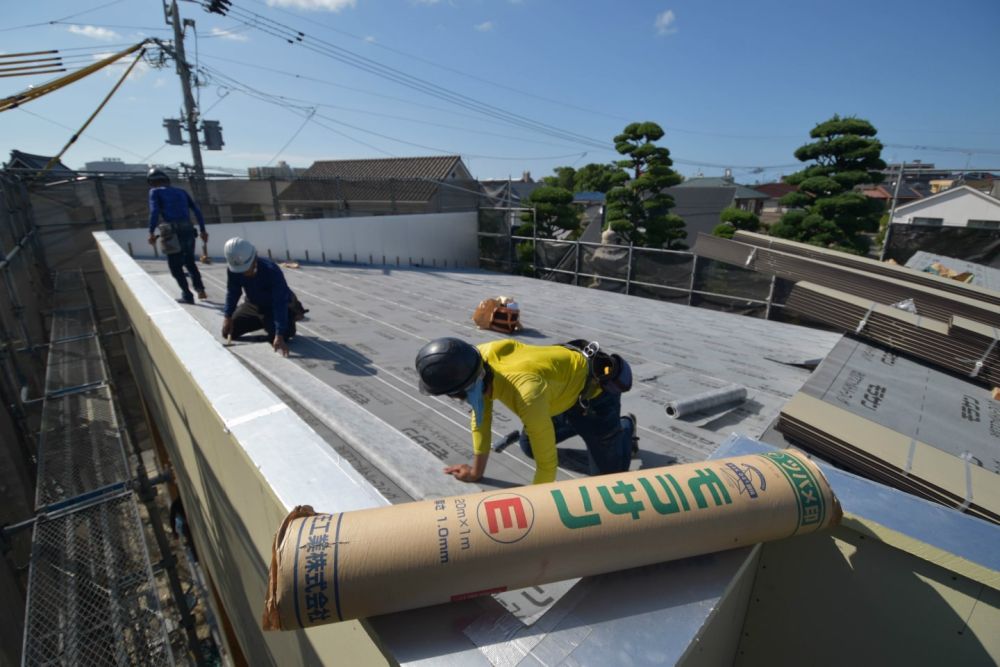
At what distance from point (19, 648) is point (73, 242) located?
9.10 metres

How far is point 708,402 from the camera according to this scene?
3680 millimetres

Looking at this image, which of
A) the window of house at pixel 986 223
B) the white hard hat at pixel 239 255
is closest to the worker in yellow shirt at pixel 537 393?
the white hard hat at pixel 239 255

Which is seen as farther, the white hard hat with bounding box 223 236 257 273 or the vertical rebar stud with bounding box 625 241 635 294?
the vertical rebar stud with bounding box 625 241 635 294

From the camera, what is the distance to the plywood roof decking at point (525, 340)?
330 cm

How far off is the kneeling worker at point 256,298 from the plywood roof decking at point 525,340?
0.75 feet

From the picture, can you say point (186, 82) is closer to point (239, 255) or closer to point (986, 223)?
point (239, 255)

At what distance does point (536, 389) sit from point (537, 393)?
0.02 metres

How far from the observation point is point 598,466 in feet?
8.89

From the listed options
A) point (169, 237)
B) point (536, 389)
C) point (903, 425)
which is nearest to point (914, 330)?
point (903, 425)

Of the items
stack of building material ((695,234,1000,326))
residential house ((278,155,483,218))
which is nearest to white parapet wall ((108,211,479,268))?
residential house ((278,155,483,218))

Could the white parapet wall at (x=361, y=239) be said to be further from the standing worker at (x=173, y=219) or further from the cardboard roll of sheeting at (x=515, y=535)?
the cardboard roll of sheeting at (x=515, y=535)

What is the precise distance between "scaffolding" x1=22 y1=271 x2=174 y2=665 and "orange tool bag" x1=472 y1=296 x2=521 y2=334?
4174 mm

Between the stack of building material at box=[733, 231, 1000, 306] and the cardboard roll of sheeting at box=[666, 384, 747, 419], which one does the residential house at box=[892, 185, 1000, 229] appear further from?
the cardboard roll of sheeting at box=[666, 384, 747, 419]

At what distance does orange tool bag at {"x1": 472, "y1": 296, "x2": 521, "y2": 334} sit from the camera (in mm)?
5875
